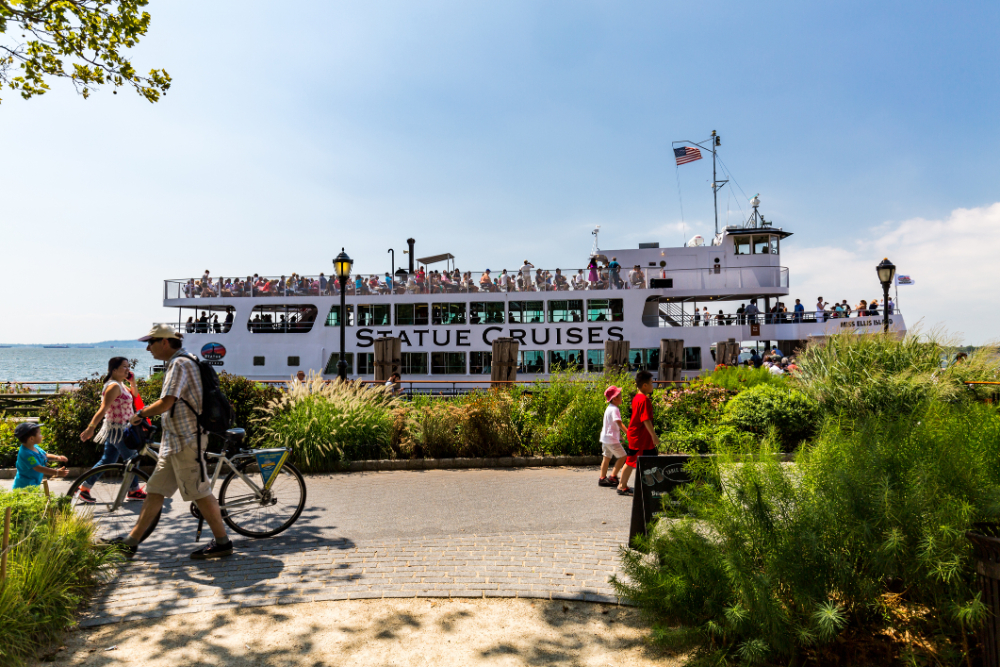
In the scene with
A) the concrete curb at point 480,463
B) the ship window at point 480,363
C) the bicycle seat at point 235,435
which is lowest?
the concrete curb at point 480,463

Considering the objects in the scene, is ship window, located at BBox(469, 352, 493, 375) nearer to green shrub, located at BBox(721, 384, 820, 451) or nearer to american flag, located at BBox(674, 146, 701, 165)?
american flag, located at BBox(674, 146, 701, 165)

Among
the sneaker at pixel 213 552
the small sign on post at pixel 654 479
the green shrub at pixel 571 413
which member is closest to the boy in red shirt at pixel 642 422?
the small sign on post at pixel 654 479

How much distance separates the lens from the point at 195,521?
20.5 ft

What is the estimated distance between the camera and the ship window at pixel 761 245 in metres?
25.7

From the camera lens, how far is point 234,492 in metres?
5.57

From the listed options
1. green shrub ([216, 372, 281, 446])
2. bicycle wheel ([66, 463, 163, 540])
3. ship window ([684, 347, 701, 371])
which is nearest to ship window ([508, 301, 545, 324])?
ship window ([684, 347, 701, 371])

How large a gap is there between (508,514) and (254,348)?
21.6 meters

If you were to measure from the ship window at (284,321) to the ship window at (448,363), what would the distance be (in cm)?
558

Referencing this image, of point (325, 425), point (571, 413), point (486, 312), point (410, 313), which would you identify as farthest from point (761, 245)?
point (325, 425)

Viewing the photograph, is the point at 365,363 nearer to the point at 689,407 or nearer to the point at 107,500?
the point at 689,407

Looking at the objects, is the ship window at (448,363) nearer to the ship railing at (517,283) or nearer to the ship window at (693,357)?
the ship railing at (517,283)

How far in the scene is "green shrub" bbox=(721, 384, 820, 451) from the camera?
940cm

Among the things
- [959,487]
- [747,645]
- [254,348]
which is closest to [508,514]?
[747,645]

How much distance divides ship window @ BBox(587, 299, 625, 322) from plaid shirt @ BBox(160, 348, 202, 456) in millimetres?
20452
